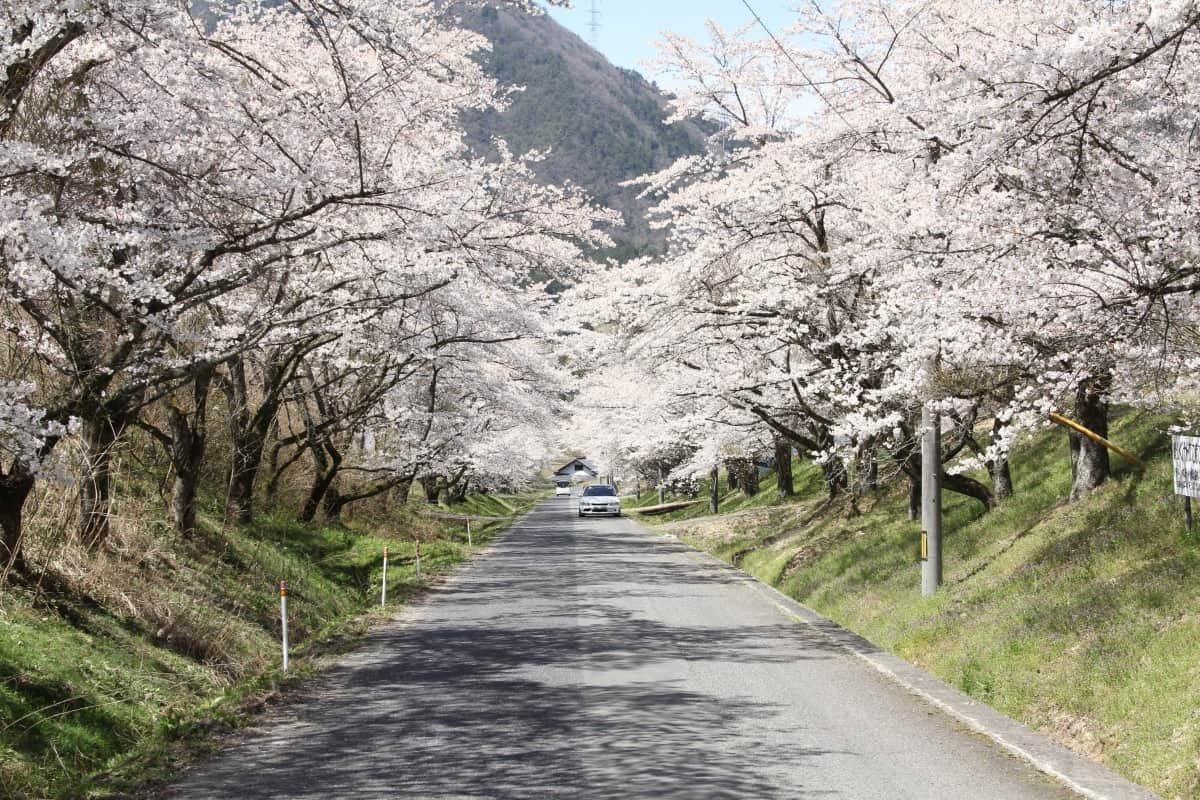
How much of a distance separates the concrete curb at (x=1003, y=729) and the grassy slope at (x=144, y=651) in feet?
19.9

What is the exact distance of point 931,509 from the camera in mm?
13078

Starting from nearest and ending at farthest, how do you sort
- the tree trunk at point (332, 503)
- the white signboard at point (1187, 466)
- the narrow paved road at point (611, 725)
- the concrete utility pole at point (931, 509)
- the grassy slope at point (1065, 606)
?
1. the narrow paved road at point (611, 725)
2. the grassy slope at point (1065, 606)
3. the white signboard at point (1187, 466)
4. the concrete utility pole at point (931, 509)
5. the tree trunk at point (332, 503)

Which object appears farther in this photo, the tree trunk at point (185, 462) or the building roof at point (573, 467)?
the building roof at point (573, 467)

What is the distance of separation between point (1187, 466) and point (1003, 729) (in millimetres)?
3488

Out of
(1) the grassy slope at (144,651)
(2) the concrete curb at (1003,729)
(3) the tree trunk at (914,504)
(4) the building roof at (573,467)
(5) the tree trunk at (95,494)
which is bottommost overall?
(2) the concrete curb at (1003,729)

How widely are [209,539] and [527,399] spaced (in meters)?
14.5

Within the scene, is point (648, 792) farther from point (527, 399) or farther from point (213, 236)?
point (527, 399)

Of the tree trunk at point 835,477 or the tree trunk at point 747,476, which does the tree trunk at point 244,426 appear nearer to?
the tree trunk at point 835,477

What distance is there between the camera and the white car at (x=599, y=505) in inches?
2176

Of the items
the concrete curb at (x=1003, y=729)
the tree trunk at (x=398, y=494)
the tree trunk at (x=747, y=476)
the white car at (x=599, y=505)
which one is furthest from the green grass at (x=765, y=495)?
the concrete curb at (x=1003, y=729)

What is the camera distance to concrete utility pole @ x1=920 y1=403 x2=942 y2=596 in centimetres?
1298

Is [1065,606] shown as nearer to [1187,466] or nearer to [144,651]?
[1187,466]

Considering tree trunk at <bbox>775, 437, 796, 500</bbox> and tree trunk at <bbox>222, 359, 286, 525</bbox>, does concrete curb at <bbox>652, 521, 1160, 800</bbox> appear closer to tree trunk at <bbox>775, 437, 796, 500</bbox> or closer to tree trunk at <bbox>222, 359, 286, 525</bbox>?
tree trunk at <bbox>222, 359, 286, 525</bbox>

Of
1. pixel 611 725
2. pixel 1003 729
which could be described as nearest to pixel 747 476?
pixel 1003 729
